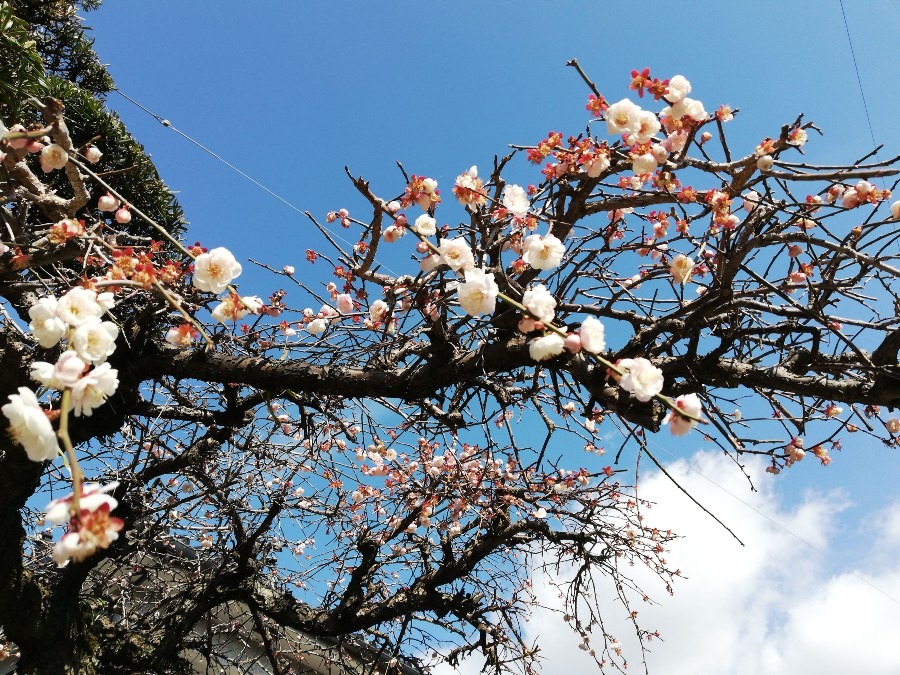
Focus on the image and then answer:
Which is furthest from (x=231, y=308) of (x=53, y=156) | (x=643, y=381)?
(x=643, y=381)

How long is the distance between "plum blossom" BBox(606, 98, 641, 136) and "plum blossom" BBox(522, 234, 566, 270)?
0.54m

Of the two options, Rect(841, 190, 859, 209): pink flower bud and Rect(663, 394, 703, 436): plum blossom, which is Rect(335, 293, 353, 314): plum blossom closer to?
Rect(663, 394, 703, 436): plum blossom

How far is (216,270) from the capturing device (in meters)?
1.81

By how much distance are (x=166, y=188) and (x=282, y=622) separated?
3642 mm

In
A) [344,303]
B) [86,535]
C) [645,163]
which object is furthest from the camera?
[344,303]

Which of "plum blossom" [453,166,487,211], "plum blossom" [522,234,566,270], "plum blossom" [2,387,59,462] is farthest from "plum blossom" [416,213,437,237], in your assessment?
"plum blossom" [2,387,59,462]

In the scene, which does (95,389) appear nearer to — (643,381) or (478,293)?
(478,293)

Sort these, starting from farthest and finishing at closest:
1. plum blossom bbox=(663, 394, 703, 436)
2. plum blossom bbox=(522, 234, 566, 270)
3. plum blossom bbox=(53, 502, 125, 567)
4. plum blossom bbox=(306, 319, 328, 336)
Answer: plum blossom bbox=(306, 319, 328, 336), plum blossom bbox=(522, 234, 566, 270), plum blossom bbox=(663, 394, 703, 436), plum blossom bbox=(53, 502, 125, 567)

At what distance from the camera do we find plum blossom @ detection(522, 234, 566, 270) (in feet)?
6.16

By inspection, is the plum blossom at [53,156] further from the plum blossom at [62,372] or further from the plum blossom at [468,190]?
the plum blossom at [468,190]

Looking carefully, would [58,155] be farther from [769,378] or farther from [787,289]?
[787,289]

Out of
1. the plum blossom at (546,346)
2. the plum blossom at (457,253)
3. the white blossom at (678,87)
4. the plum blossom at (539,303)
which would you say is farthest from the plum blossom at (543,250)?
the white blossom at (678,87)

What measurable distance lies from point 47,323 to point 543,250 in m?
1.37

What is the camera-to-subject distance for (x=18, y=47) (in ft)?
8.68
